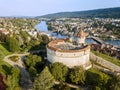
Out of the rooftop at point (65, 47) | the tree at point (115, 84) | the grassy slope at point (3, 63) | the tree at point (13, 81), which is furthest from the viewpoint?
the grassy slope at point (3, 63)

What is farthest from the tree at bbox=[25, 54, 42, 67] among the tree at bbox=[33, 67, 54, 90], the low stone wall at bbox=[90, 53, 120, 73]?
the low stone wall at bbox=[90, 53, 120, 73]

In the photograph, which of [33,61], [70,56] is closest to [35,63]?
[33,61]

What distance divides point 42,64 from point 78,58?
6391 mm

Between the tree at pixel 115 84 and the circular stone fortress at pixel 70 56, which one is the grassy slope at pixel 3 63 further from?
the tree at pixel 115 84

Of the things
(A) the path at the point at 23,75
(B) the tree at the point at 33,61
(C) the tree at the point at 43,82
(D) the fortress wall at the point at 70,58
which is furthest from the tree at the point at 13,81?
Answer: (D) the fortress wall at the point at 70,58

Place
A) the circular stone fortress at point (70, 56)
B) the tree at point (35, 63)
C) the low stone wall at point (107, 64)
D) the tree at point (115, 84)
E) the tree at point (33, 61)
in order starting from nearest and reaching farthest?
the tree at point (115, 84) → the circular stone fortress at point (70, 56) → the tree at point (35, 63) → the tree at point (33, 61) → the low stone wall at point (107, 64)

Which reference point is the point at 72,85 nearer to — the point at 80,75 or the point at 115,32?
the point at 80,75

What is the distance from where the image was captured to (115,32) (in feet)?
378

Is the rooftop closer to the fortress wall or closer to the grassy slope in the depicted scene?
the fortress wall

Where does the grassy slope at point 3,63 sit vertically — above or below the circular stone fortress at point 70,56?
below

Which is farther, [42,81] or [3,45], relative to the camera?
[3,45]

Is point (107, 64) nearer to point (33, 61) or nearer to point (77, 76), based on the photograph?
point (77, 76)

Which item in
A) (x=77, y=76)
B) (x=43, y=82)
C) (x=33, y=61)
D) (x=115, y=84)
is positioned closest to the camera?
(x=115, y=84)

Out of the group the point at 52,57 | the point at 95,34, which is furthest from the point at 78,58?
the point at 95,34
